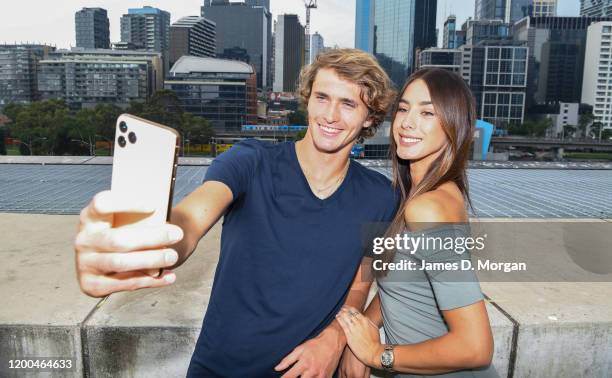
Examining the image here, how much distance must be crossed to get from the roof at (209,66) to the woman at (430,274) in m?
115

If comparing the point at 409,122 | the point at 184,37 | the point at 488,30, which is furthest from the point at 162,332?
the point at 184,37

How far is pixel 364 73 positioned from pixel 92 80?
142 meters

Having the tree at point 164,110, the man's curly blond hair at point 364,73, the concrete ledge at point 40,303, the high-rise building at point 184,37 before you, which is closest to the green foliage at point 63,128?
the tree at point 164,110

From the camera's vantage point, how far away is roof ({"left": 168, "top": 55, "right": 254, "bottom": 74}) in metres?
115

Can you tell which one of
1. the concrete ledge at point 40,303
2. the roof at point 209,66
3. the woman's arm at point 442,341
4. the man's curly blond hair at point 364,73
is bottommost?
the concrete ledge at point 40,303

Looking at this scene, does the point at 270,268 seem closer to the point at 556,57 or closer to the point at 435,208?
the point at 435,208

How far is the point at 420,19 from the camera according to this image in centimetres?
19588

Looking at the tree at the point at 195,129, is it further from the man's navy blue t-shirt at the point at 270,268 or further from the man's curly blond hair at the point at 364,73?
the man's navy blue t-shirt at the point at 270,268

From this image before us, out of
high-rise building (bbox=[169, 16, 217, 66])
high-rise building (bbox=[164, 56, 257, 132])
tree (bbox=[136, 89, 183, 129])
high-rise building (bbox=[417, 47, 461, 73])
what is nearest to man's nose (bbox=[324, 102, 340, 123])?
tree (bbox=[136, 89, 183, 129])

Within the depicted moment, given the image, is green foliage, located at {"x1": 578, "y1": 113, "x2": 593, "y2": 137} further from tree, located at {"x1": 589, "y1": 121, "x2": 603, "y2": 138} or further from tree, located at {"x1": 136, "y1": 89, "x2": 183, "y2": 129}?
tree, located at {"x1": 136, "y1": 89, "x2": 183, "y2": 129}

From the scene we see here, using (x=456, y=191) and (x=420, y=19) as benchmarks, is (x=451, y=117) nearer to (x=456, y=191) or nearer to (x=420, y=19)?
(x=456, y=191)

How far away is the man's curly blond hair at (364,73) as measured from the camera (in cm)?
248

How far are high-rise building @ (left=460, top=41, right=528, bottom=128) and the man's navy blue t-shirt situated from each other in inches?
5910

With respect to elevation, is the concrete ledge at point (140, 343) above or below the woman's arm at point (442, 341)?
below
